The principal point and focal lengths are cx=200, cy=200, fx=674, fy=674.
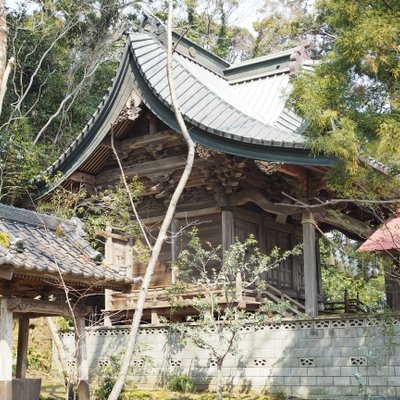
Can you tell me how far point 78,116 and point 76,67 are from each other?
1829 millimetres

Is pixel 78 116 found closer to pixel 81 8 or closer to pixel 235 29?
pixel 81 8

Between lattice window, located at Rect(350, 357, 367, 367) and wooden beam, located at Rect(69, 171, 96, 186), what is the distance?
29.1ft

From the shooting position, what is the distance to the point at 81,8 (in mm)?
24359

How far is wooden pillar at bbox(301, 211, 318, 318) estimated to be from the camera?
13266 millimetres

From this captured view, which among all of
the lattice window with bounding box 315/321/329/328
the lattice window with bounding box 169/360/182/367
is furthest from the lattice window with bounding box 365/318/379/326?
the lattice window with bounding box 169/360/182/367

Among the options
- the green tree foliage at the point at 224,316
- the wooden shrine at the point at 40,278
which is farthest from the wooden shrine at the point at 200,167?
the wooden shrine at the point at 40,278

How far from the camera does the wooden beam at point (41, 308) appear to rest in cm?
868

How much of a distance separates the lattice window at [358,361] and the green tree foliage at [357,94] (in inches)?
125

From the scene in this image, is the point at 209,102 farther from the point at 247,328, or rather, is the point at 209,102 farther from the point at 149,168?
the point at 247,328

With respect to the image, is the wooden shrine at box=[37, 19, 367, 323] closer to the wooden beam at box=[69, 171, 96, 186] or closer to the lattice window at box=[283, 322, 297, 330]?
the wooden beam at box=[69, 171, 96, 186]

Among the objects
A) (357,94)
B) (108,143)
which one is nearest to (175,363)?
(108,143)

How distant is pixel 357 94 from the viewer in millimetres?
9727

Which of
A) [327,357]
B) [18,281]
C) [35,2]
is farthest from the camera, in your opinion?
[35,2]

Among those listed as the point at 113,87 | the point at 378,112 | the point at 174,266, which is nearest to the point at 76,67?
the point at 113,87
